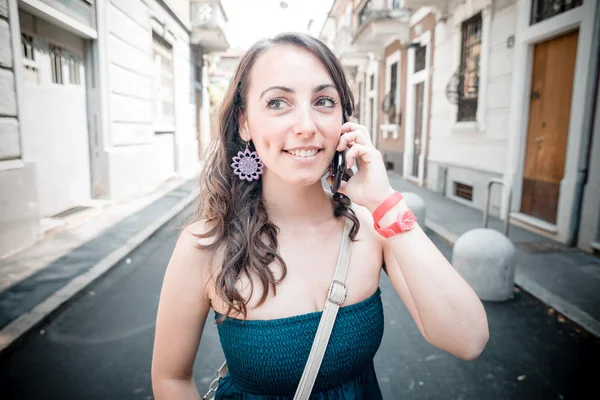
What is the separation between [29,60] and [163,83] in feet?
24.0

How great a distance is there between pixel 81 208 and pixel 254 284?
791 cm

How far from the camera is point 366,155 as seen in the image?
1518mm

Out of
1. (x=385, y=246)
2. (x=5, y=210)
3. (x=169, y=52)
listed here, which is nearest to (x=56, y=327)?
(x=5, y=210)

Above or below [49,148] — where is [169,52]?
above

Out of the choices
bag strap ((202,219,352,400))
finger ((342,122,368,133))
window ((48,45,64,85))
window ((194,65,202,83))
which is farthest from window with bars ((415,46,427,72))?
bag strap ((202,219,352,400))

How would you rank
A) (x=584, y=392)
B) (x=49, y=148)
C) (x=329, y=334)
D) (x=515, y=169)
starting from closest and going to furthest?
1. (x=329, y=334)
2. (x=584, y=392)
3. (x=49, y=148)
4. (x=515, y=169)

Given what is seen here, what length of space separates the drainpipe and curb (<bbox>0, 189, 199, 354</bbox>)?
18.0ft

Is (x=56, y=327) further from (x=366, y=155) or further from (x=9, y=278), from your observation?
(x=366, y=155)

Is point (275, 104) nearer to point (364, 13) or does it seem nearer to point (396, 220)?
point (396, 220)

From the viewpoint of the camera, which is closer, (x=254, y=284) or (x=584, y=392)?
(x=254, y=284)

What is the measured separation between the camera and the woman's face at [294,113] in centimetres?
144

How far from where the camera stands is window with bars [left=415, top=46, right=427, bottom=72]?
13.3 metres

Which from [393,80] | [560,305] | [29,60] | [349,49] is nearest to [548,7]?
[560,305]

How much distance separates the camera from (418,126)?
14.2m
